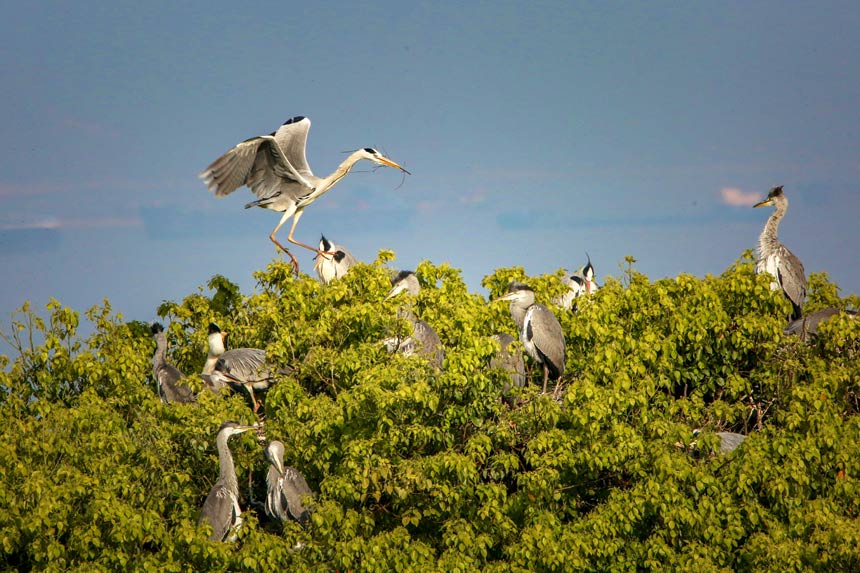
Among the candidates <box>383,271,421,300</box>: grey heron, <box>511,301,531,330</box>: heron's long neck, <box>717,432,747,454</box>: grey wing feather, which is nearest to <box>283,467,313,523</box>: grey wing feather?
<box>511,301,531,330</box>: heron's long neck

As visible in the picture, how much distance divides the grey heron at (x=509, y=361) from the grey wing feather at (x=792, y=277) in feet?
16.2

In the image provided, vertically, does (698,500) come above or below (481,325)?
below

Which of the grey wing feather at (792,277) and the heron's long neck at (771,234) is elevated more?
the heron's long neck at (771,234)

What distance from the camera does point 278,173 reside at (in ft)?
54.3

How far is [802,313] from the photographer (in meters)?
16.0

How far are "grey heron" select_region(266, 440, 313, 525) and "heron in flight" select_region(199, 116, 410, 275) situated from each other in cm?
420

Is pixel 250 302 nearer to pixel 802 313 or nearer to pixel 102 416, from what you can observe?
pixel 102 416

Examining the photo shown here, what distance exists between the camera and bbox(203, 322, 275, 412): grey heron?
14.2 m

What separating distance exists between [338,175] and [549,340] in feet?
18.2

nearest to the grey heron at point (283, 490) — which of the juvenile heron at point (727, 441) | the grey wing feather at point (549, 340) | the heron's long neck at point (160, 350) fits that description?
the grey wing feather at point (549, 340)

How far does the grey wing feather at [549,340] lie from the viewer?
1366cm

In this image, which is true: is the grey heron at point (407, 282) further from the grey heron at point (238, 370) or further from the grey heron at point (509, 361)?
the grey heron at point (238, 370)

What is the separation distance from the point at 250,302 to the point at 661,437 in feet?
20.8

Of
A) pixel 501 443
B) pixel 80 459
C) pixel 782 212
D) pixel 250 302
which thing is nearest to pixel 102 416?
pixel 80 459
